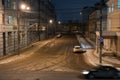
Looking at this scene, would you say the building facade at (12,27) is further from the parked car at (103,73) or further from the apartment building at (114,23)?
the parked car at (103,73)

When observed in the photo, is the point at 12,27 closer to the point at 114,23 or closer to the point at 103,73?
the point at 114,23

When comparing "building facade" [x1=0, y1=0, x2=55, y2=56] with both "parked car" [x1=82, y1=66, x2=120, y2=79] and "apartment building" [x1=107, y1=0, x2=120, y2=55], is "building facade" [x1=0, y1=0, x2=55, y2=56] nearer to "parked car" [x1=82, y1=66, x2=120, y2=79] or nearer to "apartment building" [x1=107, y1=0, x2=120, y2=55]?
"apartment building" [x1=107, y1=0, x2=120, y2=55]

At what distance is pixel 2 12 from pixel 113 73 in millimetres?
26720

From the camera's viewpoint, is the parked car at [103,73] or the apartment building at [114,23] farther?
the apartment building at [114,23]

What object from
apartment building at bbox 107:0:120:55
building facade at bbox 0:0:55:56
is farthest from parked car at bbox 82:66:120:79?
building facade at bbox 0:0:55:56

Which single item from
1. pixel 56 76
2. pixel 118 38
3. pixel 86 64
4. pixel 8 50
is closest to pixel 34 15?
pixel 8 50

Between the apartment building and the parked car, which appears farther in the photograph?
the apartment building

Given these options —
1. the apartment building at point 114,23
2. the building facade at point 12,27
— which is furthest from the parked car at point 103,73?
the building facade at point 12,27

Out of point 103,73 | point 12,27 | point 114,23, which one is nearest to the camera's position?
point 103,73

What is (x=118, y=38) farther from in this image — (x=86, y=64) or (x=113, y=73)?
(x=113, y=73)

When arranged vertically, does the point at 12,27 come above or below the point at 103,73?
above

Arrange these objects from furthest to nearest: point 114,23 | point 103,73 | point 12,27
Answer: point 12,27, point 114,23, point 103,73

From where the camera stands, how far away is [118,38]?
5166cm

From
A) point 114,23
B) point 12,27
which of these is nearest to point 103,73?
point 114,23
